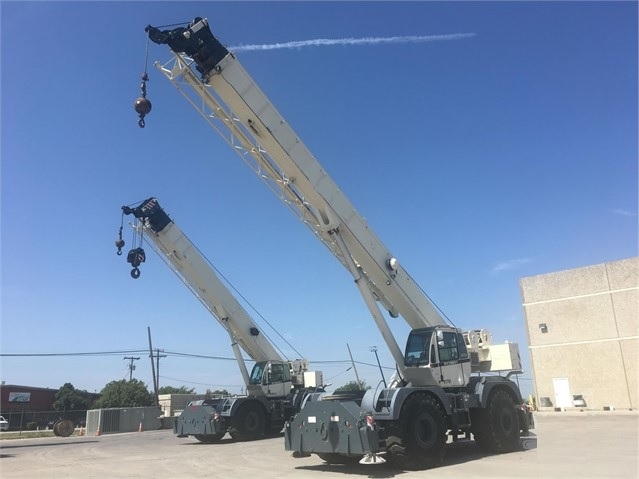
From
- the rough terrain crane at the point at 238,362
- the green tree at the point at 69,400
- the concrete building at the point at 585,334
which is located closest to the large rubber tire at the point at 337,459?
the rough terrain crane at the point at 238,362

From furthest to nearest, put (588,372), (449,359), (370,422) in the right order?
(588,372) → (449,359) → (370,422)

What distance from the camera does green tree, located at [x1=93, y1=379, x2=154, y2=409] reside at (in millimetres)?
64312

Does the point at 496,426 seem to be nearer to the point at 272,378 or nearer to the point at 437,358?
the point at 437,358

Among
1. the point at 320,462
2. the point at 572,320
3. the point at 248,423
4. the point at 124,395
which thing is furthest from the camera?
the point at 124,395

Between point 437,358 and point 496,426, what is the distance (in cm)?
240

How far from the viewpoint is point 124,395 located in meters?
65.1

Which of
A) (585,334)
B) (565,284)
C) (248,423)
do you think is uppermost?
(565,284)

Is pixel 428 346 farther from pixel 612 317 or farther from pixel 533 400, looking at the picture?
pixel 533 400

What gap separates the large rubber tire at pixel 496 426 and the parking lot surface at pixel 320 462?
0.40 m

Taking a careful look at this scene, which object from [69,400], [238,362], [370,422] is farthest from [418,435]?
[69,400]

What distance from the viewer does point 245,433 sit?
61.9ft

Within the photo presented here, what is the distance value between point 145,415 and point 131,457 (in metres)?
20.4

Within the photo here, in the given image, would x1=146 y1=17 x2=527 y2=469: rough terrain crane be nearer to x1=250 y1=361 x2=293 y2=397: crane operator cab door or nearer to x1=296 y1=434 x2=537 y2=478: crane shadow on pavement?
x1=296 y1=434 x2=537 y2=478: crane shadow on pavement

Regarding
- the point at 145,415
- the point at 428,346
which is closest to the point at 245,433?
the point at 428,346
